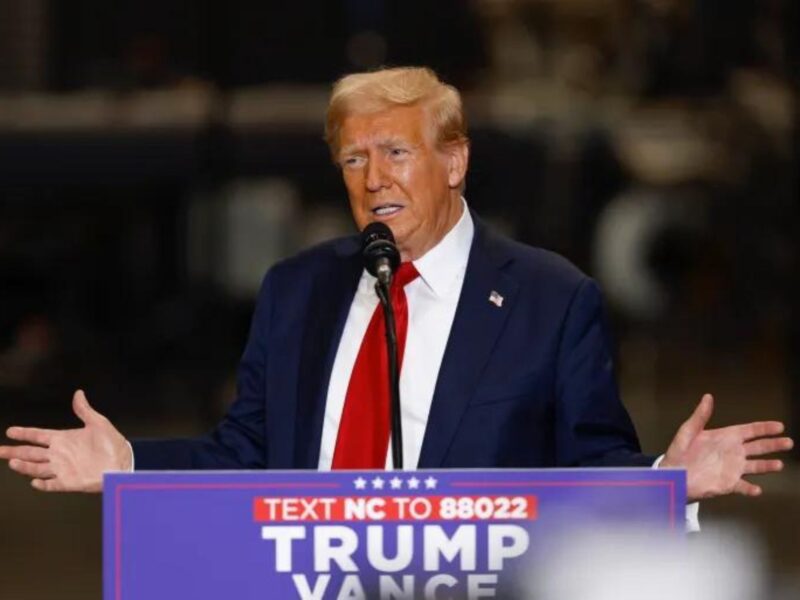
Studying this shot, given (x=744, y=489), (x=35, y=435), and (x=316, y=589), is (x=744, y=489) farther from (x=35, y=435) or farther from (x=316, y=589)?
(x=35, y=435)

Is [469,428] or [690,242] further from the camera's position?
[690,242]

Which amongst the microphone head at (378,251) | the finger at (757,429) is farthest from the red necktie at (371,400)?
the finger at (757,429)

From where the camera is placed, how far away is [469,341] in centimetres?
378

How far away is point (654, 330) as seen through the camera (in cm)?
962

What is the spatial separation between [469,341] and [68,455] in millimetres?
764

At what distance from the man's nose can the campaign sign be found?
0.87 m

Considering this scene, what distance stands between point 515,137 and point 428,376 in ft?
18.8

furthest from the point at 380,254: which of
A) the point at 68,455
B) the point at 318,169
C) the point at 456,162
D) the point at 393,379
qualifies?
the point at 318,169

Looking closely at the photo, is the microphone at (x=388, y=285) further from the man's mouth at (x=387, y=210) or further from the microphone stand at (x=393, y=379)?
the man's mouth at (x=387, y=210)

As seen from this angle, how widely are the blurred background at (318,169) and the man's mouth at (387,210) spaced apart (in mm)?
5568

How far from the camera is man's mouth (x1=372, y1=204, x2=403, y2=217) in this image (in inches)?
151

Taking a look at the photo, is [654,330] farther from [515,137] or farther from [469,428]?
[469,428]

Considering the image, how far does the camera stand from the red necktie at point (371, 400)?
3.67 meters

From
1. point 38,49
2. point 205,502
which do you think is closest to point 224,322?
point 38,49
